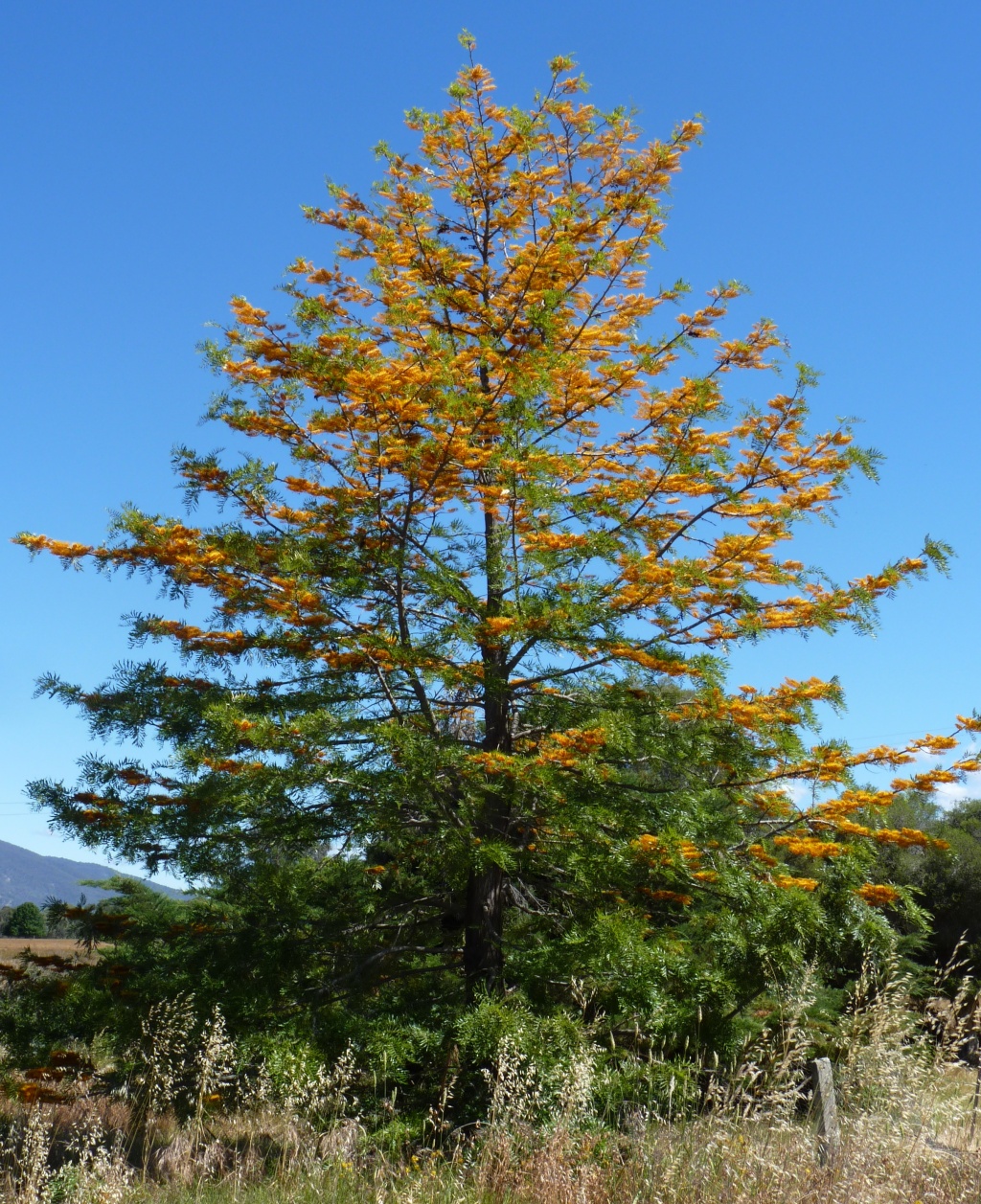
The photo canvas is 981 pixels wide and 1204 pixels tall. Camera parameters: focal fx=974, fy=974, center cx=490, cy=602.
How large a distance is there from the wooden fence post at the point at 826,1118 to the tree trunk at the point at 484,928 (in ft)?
8.16

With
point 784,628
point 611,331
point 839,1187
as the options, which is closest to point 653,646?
point 784,628

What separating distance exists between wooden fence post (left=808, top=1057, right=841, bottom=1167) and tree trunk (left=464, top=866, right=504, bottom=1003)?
8.16 feet

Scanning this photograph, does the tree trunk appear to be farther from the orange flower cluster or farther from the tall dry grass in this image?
the orange flower cluster

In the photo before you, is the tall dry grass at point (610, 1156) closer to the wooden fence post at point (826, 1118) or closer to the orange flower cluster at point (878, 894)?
the wooden fence post at point (826, 1118)

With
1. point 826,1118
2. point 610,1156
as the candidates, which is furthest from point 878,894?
point 610,1156

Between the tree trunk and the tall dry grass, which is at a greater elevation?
the tree trunk

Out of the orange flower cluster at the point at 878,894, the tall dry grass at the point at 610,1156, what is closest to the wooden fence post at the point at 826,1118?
the tall dry grass at the point at 610,1156

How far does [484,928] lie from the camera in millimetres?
7422

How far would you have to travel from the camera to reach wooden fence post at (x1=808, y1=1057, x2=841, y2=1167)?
14.7 feet

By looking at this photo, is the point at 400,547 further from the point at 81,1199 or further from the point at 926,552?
the point at 81,1199

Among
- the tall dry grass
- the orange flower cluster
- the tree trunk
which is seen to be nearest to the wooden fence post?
the tall dry grass

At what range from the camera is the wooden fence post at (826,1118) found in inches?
177

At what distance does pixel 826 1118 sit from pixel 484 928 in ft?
10.1

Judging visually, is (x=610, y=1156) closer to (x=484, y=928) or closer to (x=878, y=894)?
(x=484, y=928)
